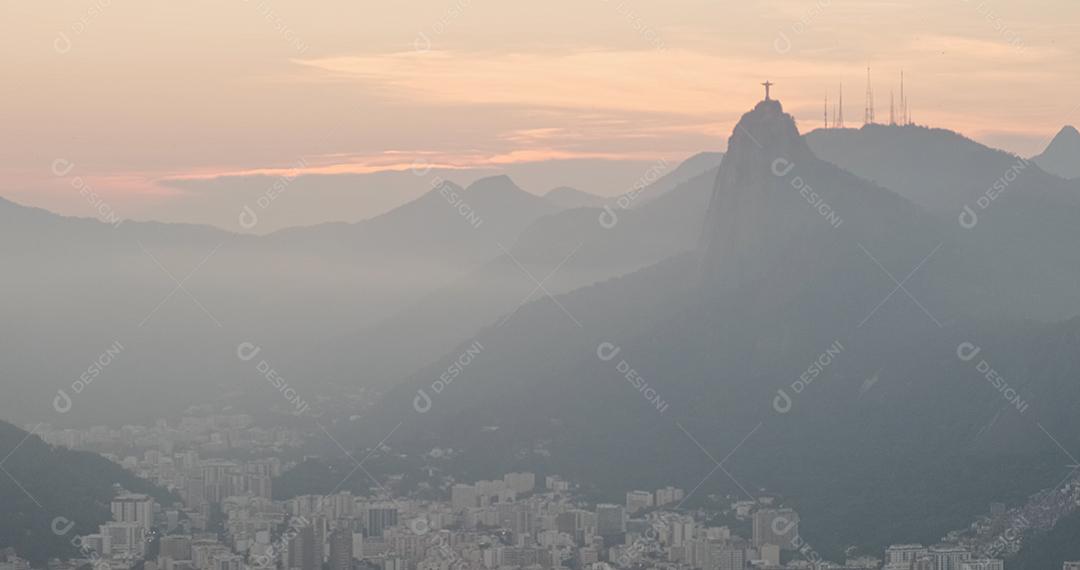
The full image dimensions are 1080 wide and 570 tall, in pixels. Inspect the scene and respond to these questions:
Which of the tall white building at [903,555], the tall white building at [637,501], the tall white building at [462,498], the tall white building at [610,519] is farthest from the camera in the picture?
the tall white building at [462,498]

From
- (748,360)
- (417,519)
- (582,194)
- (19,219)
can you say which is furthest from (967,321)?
(19,219)

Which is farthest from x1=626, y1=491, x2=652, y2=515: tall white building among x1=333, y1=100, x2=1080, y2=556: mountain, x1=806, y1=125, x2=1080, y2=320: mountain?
x1=806, y1=125, x2=1080, y2=320: mountain

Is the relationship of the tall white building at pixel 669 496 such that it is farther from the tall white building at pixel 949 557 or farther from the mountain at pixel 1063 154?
the mountain at pixel 1063 154

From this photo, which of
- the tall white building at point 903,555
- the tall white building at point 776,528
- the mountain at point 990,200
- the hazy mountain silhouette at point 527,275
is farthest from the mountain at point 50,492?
the mountain at point 990,200

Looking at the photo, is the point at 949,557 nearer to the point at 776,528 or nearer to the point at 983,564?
the point at 983,564

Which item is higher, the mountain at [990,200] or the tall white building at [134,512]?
the mountain at [990,200]

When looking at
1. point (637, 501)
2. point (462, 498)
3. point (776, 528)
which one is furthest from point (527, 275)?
point (776, 528)

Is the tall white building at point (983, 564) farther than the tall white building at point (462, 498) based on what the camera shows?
No
